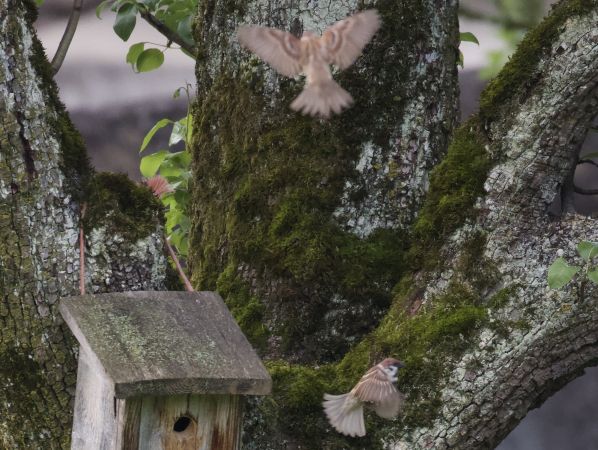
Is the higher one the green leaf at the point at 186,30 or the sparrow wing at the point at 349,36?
the green leaf at the point at 186,30

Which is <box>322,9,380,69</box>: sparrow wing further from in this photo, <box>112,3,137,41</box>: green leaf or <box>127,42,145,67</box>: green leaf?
<box>127,42,145,67</box>: green leaf

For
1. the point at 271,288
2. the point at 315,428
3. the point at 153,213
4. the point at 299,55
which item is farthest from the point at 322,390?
the point at 299,55

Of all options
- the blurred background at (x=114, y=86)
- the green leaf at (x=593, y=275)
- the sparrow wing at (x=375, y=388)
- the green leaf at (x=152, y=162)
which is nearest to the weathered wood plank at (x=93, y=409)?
the sparrow wing at (x=375, y=388)

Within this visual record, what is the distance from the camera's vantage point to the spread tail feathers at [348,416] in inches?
Result: 87.6

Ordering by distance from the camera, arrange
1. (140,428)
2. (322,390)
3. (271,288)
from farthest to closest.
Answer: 1. (271,288)
2. (322,390)
3. (140,428)

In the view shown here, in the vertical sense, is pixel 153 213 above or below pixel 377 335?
above

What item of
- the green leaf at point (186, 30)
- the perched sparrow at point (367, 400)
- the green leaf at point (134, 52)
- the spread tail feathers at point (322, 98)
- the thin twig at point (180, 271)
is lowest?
the perched sparrow at point (367, 400)

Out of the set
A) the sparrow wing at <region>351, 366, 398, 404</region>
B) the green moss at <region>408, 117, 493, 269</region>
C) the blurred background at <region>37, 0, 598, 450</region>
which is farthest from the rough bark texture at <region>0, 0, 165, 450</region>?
the blurred background at <region>37, 0, 598, 450</region>

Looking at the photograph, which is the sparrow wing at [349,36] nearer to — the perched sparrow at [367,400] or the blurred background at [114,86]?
the perched sparrow at [367,400]

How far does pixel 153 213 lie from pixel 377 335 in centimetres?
61

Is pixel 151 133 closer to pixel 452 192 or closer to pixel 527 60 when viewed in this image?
pixel 452 192

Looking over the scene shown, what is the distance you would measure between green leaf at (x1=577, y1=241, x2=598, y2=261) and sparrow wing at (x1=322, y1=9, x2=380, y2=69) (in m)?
0.66

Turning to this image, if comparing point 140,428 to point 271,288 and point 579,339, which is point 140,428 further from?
point 579,339

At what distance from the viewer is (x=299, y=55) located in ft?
7.70
